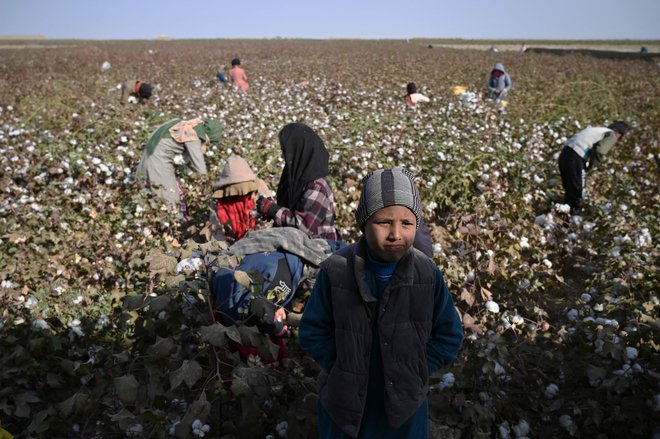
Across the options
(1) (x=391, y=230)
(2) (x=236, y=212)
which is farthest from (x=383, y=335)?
(2) (x=236, y=212)

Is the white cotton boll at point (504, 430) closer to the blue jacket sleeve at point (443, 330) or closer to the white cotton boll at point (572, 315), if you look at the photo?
the blue jacket sleeve at point (443, 330)

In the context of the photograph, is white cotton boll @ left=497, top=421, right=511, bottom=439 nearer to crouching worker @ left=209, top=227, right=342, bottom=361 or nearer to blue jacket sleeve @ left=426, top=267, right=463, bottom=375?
blue jacket sleeve @ left=426, top=267, right=463, bottom=375

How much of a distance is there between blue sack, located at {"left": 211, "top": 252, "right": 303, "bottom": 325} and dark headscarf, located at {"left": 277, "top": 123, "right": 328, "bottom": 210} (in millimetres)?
613

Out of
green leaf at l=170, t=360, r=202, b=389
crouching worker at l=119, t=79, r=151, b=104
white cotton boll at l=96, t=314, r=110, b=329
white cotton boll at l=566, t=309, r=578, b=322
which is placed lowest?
white cotton boll at l=96, t=314, r=110, b=329

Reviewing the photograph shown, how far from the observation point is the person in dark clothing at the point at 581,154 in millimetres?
4469

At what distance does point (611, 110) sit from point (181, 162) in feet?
26.6

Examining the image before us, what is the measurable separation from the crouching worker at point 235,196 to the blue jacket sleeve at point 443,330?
1665mm

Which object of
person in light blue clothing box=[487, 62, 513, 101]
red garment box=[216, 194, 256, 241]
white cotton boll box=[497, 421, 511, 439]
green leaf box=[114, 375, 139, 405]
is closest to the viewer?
green leaf box=[114, 375, 139, 405]

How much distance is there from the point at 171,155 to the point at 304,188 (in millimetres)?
2204

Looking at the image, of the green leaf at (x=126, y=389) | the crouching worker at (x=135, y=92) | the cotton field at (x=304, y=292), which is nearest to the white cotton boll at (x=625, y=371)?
the cotton field at (x=304, y=292)

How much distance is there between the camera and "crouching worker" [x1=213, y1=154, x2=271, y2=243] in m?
2.76

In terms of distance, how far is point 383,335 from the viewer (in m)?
1.31

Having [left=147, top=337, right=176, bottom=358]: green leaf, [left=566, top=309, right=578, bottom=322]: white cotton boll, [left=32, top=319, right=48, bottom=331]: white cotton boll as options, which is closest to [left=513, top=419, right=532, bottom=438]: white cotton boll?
[left=566, top=309, right=578, bottom=322]: white cotton boll

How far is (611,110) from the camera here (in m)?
8.40
